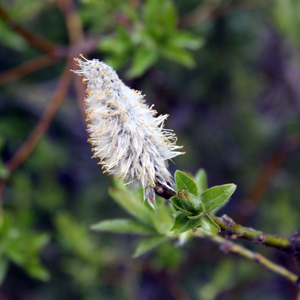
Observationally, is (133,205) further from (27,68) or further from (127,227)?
(27,68)

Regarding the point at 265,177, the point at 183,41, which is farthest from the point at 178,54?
the point at 265,177

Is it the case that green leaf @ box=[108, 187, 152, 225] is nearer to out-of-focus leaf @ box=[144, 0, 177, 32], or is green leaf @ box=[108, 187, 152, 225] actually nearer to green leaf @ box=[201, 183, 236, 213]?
green leaf @ box=[201, 183, 236, 213]

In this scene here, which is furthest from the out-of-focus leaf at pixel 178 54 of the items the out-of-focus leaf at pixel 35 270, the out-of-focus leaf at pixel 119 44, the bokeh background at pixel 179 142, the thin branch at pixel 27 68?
the out-of-focus leaf at pixel 35 270

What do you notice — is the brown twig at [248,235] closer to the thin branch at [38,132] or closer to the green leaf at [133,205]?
the green leaf at [133,205]

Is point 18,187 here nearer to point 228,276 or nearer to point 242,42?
point 228,276

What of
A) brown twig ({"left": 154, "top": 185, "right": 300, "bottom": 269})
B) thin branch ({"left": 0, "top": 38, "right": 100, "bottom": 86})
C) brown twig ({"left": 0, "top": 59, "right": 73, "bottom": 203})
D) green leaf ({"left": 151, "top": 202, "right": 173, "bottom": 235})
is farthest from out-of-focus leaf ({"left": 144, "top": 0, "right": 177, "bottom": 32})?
brown twig ({"left": 154, "top": 185, "right": 300, "bottom": 269})
